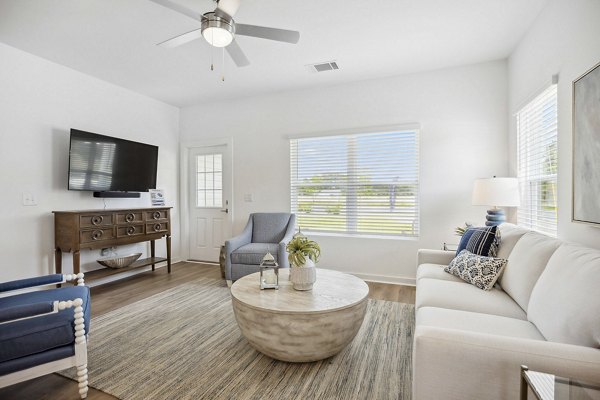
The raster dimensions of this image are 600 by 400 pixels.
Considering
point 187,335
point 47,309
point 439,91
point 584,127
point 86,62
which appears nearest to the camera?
point 47,309

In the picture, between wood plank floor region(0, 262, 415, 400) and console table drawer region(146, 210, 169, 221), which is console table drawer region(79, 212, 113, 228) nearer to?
console table drawer region(146, 210, 169, 221)

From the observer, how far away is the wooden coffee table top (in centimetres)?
183

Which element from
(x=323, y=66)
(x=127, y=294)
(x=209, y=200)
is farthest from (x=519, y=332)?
(x=209, y=200)

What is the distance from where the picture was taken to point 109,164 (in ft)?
12.1

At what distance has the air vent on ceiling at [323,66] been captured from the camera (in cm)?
338

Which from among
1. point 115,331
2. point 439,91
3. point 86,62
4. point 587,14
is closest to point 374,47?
point 439,91

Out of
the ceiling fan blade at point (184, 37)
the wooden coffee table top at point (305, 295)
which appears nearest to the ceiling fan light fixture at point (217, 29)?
the ceiling fan blade at point (184, 37)

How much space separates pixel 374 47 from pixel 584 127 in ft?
6.37

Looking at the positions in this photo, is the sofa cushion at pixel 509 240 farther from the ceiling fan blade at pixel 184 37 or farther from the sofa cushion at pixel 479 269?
the ceiling fan blade at pixel 184 37

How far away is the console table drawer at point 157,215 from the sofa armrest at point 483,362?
3842mm

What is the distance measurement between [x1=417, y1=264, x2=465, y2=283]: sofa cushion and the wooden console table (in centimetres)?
345

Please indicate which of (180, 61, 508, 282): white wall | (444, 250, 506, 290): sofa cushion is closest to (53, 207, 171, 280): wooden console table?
(180, 61, 508, 282): white wall

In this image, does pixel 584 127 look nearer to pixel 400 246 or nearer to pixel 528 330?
pixel 528 330

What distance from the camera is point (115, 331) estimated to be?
244cm
